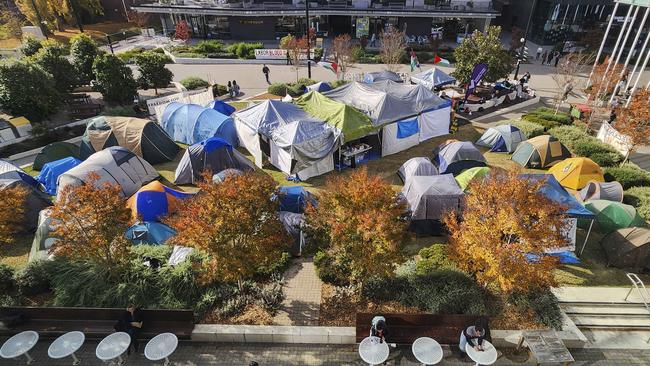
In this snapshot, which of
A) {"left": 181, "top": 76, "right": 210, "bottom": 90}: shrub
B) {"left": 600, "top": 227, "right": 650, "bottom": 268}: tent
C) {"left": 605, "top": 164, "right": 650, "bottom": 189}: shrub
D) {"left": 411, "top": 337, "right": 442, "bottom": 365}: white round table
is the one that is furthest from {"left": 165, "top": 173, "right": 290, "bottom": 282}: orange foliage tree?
{"left": 181, "top": 76, "right": 210, "bottom": 90}: shrub

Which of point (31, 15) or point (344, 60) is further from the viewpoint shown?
point (31, 15)

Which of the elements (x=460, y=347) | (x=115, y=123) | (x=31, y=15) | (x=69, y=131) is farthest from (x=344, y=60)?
(x=31, y=15)

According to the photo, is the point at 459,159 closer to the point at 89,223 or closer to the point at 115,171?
the point at 89,223

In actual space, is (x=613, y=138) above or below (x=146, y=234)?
above

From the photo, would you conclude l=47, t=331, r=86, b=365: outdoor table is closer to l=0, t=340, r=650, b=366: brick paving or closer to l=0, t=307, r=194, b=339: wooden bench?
l=0, t=307, r=194, b=339: wooden bench

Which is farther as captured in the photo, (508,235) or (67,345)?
(508,235)

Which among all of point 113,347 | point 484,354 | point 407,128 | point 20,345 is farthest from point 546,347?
point 407,128

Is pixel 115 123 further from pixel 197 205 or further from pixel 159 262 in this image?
pixel 197 205

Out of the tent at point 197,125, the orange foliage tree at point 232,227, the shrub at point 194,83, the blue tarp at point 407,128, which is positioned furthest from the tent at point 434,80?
the orange foliage tree at point 232,227
